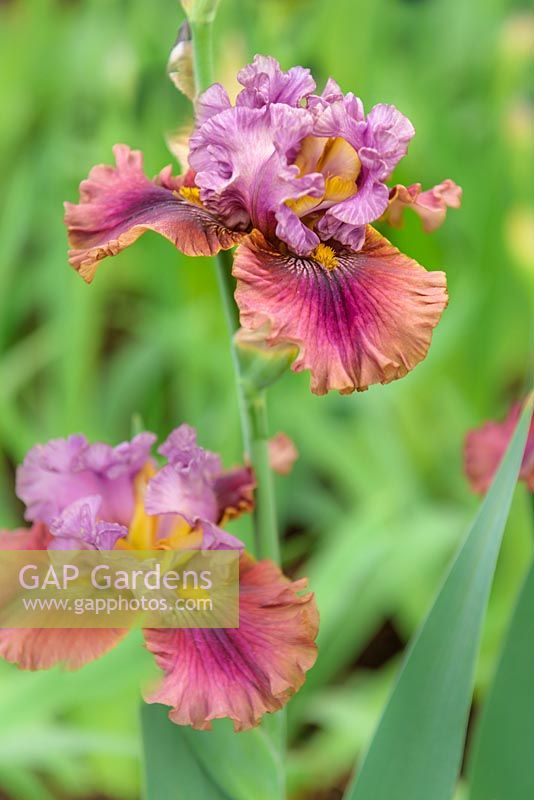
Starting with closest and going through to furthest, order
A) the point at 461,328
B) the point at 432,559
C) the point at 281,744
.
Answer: the point at 281,744, the point at 432,559, the point at 461,328

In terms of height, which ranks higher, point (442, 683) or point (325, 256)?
point (325, 256)

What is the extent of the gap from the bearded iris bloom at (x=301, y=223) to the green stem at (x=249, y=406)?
1.0 inches

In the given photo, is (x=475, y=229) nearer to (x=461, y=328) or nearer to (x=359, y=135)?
(x=461, y=328)

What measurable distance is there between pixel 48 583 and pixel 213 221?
0.76 ft

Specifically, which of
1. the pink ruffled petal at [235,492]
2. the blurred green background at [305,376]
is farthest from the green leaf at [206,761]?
the blurred green background at [305,376]

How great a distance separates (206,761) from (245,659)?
102mm

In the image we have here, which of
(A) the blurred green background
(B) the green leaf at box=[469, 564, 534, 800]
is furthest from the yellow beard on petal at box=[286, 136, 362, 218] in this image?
(A) the blurred green background

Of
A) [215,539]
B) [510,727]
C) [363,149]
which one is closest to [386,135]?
[363,149]

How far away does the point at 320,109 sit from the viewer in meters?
0.52

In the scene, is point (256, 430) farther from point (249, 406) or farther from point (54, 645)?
point (54, 645)

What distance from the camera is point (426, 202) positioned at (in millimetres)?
571

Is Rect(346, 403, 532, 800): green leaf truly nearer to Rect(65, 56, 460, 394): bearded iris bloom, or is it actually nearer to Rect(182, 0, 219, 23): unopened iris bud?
Rect(65, 56, 460, 394): bearded iris bloom

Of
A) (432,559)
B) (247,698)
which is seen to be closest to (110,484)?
(247,698)

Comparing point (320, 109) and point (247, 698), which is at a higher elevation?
A: point (320, 109)
